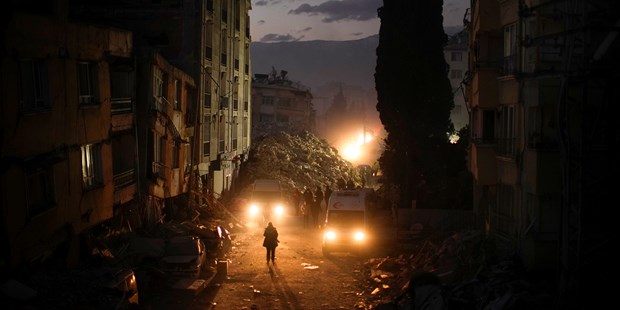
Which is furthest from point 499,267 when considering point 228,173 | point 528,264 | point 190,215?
point 228,173

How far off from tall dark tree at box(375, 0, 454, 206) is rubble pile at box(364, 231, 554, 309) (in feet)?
29.7

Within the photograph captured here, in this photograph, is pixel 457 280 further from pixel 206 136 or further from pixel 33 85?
pixel 206 136

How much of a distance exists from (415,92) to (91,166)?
65.4ft

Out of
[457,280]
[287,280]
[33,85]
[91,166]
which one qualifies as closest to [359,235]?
[287,280]

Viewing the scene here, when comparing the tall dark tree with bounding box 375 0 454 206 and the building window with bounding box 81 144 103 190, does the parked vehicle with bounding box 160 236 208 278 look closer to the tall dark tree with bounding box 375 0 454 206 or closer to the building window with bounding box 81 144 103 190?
the building window with bounding box 81 144 103 190

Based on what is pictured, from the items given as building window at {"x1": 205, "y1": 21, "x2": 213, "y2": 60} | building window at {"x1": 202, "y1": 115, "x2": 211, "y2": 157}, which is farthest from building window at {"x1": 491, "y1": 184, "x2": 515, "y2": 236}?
building window at {"x1": 205, "y1": 21, "x2": 213, "y2": 60}

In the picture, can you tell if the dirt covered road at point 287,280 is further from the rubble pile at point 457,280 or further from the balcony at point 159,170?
the balcony at point 159,170

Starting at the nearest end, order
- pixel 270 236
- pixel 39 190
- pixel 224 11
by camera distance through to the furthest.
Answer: pixel 39 190 → pixel 270 236 → pixel 224 11

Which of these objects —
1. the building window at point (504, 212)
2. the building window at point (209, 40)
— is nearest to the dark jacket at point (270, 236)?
the building window at point (504, 212)

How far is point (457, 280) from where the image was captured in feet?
59.1

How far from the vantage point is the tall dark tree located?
3366 centimetres

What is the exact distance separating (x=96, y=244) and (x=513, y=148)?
1364 centimetres

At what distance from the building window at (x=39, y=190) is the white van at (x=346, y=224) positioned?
40.8 feet

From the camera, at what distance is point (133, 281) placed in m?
15.9
